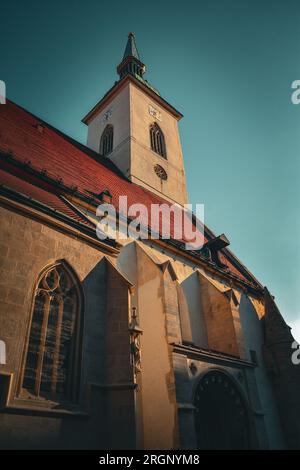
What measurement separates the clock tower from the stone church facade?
2.27 m

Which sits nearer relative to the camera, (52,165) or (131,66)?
(52,165)

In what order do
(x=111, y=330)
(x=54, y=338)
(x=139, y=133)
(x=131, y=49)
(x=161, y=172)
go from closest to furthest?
(x=54, y=338)
(x=111, y=330)
(x=161, y=172)
(x=139, y=133)
(x=131, y=49)

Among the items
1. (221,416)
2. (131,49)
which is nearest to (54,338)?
(221,416)

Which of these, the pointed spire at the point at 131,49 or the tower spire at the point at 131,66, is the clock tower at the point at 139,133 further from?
the pointed spire at the point at 131,49

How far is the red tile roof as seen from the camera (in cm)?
882

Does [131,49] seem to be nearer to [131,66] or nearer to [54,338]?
[131,66]

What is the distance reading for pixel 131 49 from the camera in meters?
26.7

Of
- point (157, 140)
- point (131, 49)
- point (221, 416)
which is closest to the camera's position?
point (221, 416)

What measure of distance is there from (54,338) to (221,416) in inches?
257

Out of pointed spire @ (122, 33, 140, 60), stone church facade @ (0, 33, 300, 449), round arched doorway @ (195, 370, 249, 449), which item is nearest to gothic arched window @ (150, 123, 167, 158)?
stone church facade @ (0, 33, 300, 449)

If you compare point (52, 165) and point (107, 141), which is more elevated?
point (107, 141)
